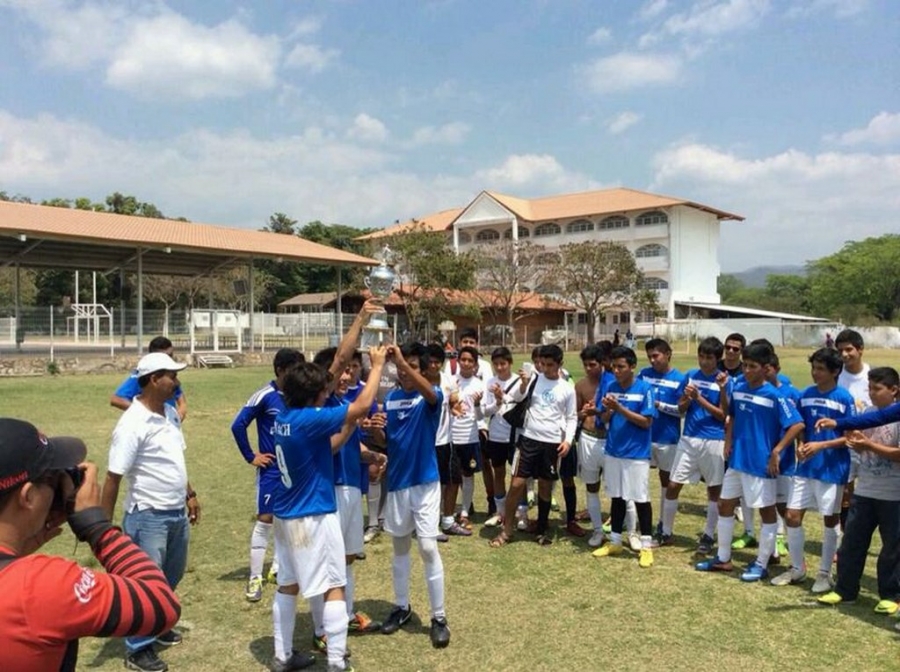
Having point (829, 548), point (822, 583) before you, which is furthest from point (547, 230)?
point (822, 583)

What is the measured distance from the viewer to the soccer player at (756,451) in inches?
212

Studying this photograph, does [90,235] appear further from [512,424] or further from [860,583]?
[860,583]

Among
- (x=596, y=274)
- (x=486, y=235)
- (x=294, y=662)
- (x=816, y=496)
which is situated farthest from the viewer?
(x=486, y=235)

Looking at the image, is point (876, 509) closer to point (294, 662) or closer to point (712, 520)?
point (712, 520)

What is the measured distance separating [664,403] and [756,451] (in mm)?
1399

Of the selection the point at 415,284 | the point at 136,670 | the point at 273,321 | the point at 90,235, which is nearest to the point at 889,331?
the point at 415,284

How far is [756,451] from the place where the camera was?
5.45 metres

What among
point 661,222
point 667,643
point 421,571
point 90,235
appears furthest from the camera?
point 661,222

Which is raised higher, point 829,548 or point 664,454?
point 664,454

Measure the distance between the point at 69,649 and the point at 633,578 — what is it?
4.73 meters

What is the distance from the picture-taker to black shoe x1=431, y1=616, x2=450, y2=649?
14.2 feet

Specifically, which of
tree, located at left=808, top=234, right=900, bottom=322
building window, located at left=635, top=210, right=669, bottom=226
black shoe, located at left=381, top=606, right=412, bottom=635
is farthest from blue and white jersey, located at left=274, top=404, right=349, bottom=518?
tree, located at left=808, top=234, right=900, bottom=322

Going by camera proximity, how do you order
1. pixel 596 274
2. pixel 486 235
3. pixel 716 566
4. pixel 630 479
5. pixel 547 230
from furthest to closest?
pixel 486 235
pixel 547 230
pixel 596 274
pixel 630 479
pixel 716 566

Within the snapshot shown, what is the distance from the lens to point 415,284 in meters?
37.7
